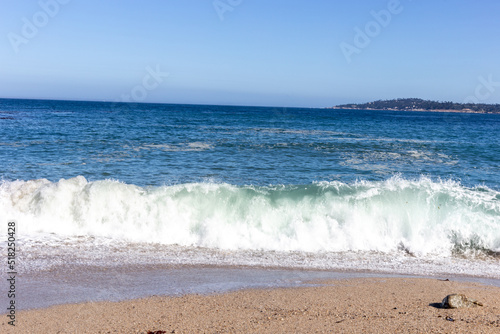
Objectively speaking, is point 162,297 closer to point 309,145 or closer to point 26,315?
point 26,315

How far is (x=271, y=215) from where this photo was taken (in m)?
9.60

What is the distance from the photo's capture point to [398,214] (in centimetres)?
969

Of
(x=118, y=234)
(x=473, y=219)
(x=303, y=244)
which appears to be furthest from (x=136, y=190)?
(x=473, y=219)

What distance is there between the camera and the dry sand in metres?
4.72

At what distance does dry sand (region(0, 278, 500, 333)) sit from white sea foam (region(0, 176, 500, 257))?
2.52m

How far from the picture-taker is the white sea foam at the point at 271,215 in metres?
8.75

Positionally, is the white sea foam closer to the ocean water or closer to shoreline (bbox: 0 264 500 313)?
the ocean water

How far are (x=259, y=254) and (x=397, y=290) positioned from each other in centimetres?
283

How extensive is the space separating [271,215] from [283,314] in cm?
452

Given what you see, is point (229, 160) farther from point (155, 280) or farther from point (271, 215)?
point (155, 280)

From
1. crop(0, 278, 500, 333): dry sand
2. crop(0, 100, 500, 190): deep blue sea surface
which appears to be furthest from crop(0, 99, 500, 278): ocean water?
crop(0, 278, 500, 333): dry sand

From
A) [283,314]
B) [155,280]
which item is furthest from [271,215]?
[283,314]

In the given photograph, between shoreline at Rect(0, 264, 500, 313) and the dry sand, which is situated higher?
the dry sand

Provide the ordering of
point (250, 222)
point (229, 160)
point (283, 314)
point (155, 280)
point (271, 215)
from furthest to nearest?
point (229, 160) < point (271, 215) < point (250, 222) < point (155, 280) < point (283, 314)
